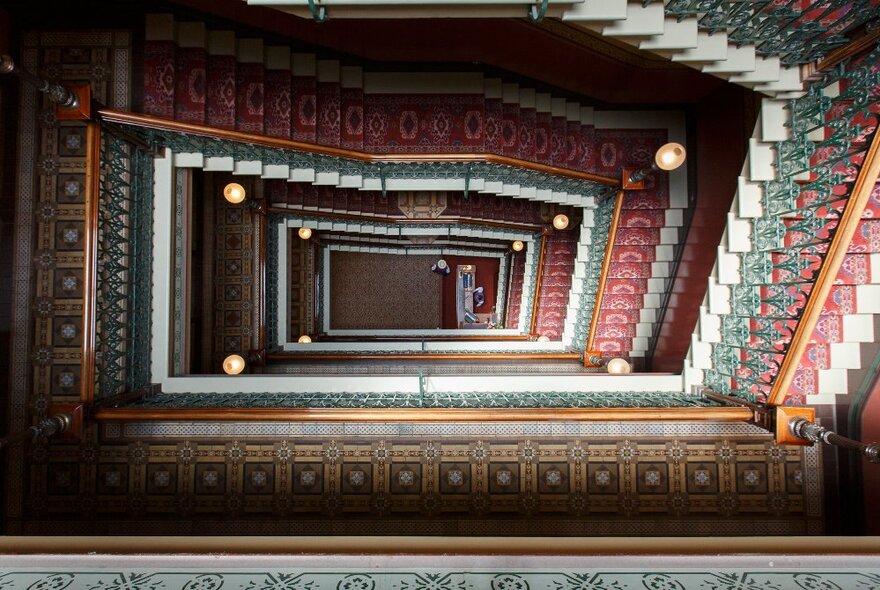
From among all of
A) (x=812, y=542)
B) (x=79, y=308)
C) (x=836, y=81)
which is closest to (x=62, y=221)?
(x=79, y=308)

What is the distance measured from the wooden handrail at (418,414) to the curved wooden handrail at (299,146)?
6.88ft

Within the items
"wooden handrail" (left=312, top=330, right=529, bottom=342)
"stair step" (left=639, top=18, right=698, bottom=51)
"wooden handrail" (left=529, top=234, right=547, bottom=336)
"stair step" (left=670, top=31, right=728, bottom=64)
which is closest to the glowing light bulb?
"stair step" (left=670, top=31, right=728, bottom=64)

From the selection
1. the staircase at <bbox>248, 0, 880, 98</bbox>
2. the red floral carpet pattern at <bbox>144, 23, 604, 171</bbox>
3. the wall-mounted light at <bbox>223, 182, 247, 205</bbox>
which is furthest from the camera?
the wall-mounted light at <bbox>223, 182, 247, 205</bbox>

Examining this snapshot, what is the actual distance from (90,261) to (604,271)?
Result: 4970 millimetres

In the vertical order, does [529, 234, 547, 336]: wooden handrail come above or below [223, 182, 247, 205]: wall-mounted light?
below

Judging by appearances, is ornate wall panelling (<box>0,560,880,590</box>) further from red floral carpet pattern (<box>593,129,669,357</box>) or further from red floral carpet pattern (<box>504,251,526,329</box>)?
red floral carpet pattern (<box>504,251,526,329</box>)

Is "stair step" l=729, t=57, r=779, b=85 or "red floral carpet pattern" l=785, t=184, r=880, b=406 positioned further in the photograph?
"red floral carpet pattern" l=785, t=184, r=880, b=406

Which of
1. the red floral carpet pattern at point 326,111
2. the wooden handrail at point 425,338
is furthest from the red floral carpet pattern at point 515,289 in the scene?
the red floral carpet pattern at point 326,111

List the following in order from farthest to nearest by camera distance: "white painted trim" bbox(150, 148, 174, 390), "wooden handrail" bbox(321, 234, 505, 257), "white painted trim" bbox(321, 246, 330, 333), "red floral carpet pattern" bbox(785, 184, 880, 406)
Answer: "wooden handrail" bbox(321, 234, 505, 257), "white painted trim" bbox(321, 246, 330, 333), "white painted trim" bbox(150, 148, 174, 390), "red floral carpet pattern" bbox(785, 184, 880, 406)

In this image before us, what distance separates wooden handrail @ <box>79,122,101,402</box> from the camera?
2.91m

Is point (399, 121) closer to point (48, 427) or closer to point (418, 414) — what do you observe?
point (418, 414)

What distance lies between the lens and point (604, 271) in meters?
4.96

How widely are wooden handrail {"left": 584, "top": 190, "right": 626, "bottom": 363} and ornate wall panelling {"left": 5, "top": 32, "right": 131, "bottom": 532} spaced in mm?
5069

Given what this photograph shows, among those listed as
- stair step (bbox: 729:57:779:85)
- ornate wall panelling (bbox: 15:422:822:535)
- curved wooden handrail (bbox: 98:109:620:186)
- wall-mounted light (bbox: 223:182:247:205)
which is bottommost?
ornate wall panelling (bbox: 15:422:822:535)
